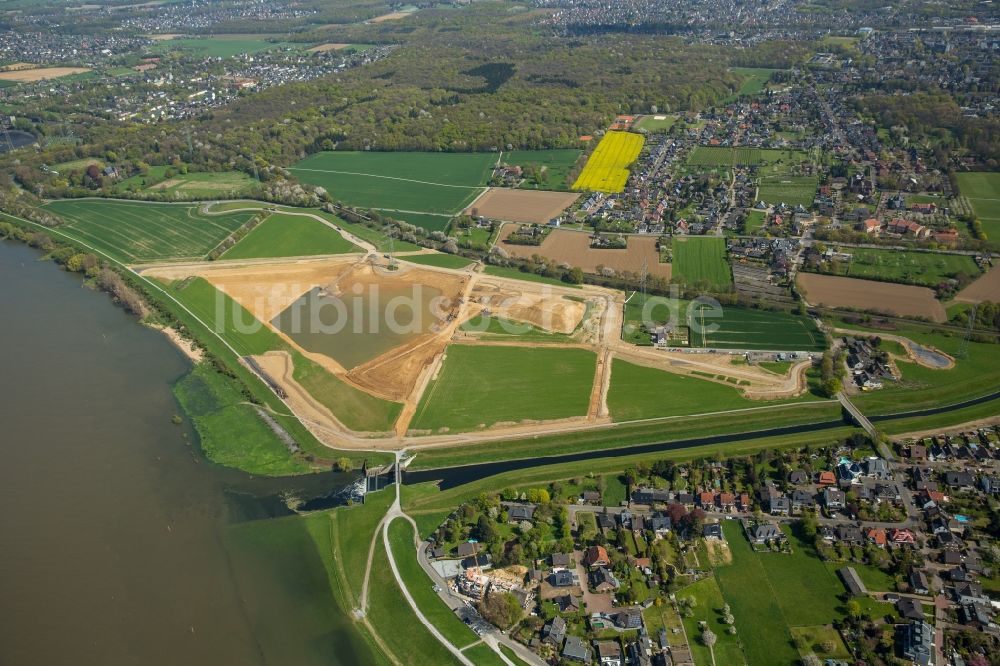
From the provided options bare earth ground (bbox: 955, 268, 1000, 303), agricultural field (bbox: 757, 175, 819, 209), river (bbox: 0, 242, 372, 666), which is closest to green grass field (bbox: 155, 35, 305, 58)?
agricultural field (bbox: 757, 175, 819, 209)

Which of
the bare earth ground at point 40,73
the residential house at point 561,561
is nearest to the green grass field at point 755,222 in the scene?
the residential house at point 561,561

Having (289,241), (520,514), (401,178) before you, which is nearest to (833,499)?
(520,514)

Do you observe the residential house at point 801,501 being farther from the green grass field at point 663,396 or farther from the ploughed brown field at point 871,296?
the ploughed brown field at point 871,296

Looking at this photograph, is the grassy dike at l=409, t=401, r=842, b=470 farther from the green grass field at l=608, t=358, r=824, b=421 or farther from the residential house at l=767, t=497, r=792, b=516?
the residential house at l=767, t=497, r=792, b=516

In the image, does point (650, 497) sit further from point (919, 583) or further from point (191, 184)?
point (191, 184)

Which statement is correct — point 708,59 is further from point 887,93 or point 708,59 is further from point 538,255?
point 538,255

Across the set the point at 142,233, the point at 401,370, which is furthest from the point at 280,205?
the point at 401,370
